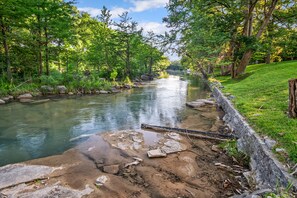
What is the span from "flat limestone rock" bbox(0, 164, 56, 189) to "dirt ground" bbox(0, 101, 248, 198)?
0.15 m

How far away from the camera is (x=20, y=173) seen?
3855 millimetres

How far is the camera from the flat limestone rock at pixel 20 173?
3.56 metres

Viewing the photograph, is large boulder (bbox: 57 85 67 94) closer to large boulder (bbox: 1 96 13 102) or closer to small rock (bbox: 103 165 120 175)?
large boulder (bbox: 1 96 13 102)

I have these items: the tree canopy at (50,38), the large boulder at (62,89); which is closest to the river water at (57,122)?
the large boulder at (62,89)

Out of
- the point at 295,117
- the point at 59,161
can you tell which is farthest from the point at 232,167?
the point at 59,161

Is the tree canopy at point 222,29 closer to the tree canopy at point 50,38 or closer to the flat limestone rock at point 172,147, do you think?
the tree canopy at point 50,38

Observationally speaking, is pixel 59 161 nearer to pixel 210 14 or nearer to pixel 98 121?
pixel 98 121

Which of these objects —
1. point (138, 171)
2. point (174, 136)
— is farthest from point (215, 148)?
point (138, 171)

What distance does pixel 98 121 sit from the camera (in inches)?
314

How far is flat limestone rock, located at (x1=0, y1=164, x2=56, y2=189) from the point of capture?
3558 mm

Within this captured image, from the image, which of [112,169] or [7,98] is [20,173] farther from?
[7,98]

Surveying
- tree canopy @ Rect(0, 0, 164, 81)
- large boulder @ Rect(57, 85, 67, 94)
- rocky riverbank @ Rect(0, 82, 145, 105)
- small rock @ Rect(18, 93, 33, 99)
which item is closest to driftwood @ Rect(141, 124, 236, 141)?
rocky riverbank @ Rect(0, 82, 145, 105)

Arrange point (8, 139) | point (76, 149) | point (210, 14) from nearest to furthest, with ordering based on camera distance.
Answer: point (76, 149), point (8, 139), point (210, 14)

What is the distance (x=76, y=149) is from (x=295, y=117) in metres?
5.47
